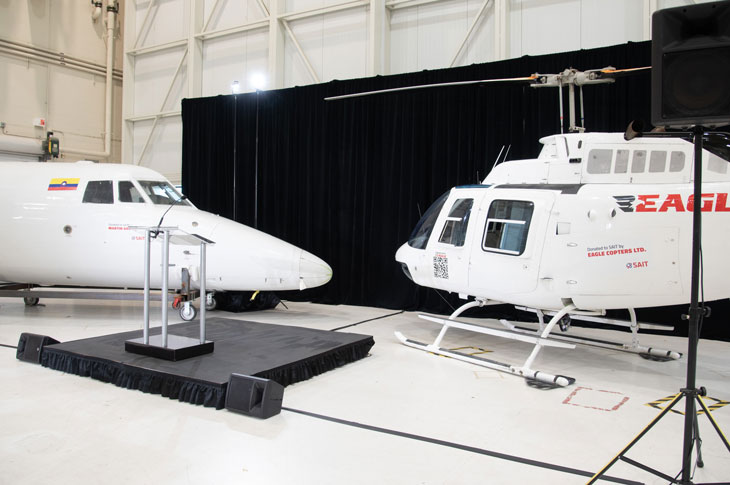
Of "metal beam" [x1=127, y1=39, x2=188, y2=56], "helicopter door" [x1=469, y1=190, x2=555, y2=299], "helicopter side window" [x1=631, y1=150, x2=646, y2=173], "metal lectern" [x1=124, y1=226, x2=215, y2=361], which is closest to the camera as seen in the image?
"metal lectern" [x1=124, y1=226, x2=215, y2=361]

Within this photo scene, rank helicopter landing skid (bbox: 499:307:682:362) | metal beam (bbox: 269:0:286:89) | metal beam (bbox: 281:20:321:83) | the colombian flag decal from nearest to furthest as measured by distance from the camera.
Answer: helicopter landing skid (bbox: 499:307:682:362)
the colombian flag decal
metal beam (bbox: 281:20:321:83)
metal beam (bbox: 269:0:286:89)

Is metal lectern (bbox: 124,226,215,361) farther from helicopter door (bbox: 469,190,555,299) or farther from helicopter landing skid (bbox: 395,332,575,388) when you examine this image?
helicopter door (bbox: 469,190,555,299)

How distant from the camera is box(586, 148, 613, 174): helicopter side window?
519 centimetres

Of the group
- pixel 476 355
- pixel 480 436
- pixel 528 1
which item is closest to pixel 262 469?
pixel 480 436

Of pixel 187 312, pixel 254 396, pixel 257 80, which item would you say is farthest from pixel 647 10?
pixel 187 312

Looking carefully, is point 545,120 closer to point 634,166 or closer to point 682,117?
point 634,166

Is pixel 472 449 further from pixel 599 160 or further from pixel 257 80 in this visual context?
pixel 257 80

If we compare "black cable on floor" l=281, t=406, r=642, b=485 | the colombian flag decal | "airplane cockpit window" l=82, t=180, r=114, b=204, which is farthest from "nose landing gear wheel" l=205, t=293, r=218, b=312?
"black cable on floor" l=281, t=406, r=642, b=485

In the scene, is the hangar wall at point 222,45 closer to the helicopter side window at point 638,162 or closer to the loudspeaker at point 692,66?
the helicopter side window at point 638,162

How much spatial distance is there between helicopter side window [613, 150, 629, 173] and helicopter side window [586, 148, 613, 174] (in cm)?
6

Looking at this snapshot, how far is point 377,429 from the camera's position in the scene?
139 inches

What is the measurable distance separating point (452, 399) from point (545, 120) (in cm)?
507

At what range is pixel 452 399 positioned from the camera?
166 inches

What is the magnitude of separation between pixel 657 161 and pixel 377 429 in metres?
3.58
